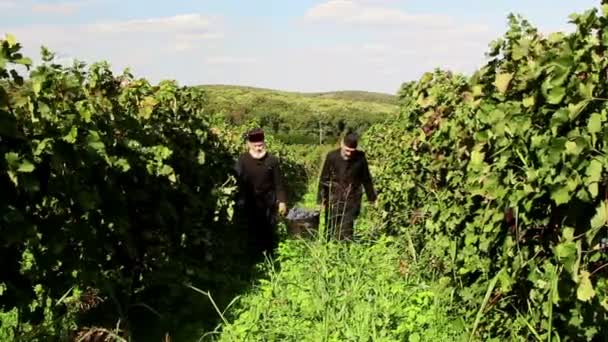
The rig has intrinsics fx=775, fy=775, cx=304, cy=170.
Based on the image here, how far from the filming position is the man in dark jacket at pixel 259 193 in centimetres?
924

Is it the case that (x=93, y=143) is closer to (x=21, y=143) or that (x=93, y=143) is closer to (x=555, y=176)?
(x=21, y=143)

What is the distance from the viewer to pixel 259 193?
931cm

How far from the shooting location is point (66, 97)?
17.0 ft

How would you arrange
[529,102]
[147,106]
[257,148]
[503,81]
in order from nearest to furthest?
[529,102], [503,81], [147,106], [257,148]

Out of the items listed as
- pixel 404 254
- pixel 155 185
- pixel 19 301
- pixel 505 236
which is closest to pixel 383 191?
pixel 404 254

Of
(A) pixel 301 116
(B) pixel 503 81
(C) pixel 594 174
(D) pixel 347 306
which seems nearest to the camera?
(C) pixel 594 174

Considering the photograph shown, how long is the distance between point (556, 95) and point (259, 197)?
5.86m

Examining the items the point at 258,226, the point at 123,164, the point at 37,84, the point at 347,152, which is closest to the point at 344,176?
the point at 347,152

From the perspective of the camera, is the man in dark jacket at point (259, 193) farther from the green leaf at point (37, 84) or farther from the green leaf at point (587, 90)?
the green leaf at point (587, 90)

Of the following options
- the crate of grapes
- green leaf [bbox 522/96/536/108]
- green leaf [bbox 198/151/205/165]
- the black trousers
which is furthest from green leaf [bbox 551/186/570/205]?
the crate of grapes

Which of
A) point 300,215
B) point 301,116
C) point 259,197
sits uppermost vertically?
point 259,197

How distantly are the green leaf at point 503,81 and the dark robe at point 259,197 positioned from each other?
478cm

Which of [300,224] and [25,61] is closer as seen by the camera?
[25,61]

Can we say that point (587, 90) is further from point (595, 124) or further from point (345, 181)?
point (345, 181)
